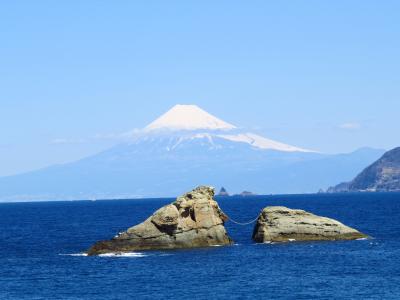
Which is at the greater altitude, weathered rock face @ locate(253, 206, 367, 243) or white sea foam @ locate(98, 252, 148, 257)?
weathered rock face @ locate(253, 206, 367, 243)

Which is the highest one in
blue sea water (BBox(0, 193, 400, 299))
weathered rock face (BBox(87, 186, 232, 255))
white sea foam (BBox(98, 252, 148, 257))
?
weathered rock face (BBox(87, 186, 232, 255))

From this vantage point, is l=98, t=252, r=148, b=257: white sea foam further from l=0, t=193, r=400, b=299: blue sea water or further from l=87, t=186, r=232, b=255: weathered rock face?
l=87, t=186, r=232, b=255: weathered rock face

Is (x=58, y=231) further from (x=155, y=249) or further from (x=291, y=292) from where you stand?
(x=291, y=292)

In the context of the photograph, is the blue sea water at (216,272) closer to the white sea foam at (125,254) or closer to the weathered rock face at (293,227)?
the white sea foam at (125,254)

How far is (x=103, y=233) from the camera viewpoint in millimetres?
141375

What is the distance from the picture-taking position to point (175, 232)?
97812 mm

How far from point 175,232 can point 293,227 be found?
51.7ft

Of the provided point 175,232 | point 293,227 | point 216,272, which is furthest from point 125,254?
point 293,227

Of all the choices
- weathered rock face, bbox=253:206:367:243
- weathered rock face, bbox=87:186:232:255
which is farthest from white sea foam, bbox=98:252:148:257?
weathered rock face, bbox=253:206:367:243

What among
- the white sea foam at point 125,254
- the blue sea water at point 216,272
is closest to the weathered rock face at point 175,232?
the white sea foam at point 125,254

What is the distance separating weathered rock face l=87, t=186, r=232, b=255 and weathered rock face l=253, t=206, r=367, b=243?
8.86 meters

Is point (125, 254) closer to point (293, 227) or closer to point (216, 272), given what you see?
point (216, 272)

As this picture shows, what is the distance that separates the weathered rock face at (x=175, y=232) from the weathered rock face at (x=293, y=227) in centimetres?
886

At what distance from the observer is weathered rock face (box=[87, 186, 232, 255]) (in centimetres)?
9775
